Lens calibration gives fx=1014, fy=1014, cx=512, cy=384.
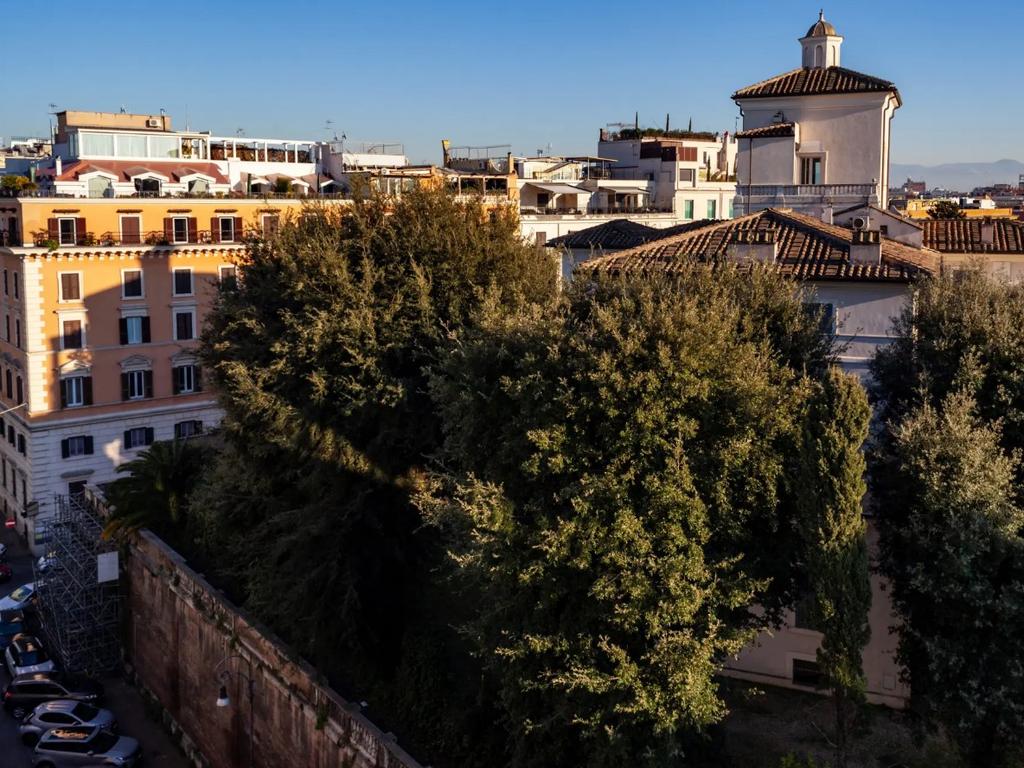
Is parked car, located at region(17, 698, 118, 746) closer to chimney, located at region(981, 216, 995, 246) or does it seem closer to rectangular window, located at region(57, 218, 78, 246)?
rectangular window, located at region(57, 218, 78, 246)

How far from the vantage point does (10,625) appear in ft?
103

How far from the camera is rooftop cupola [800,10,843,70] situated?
116ft

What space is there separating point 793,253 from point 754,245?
1034 mm

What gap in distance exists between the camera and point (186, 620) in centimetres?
2616

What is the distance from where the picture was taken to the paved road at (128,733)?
25531 millimetres

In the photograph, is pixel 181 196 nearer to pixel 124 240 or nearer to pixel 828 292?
pixel 124 240

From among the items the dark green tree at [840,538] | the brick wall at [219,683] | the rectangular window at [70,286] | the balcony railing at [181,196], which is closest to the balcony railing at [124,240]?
the rectangular window at [70,286]

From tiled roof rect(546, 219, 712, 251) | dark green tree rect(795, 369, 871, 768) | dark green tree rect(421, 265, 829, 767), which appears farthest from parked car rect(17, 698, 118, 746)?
dark green tree rect(795, 369, 871, 768)

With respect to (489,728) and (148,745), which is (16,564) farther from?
(489,728)

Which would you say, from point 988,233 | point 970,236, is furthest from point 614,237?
point 988,233

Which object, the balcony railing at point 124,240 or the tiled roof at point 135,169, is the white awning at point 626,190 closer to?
the tiled roof at point 135,169

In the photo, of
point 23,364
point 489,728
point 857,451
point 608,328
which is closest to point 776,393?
point 857,451

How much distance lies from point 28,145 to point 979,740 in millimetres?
75554

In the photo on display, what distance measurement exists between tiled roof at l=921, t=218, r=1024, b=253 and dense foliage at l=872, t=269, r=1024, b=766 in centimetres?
1428
